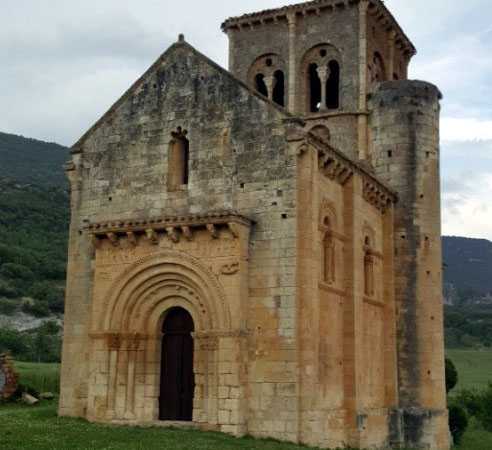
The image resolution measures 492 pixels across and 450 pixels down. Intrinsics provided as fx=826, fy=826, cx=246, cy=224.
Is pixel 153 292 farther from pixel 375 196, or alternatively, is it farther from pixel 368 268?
pixel 375 196

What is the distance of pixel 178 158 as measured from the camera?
2044cm

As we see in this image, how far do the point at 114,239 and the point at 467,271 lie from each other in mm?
140094

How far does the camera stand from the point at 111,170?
Answer: 21016 mm

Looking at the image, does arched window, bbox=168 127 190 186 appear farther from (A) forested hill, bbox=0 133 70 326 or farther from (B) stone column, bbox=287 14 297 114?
(A) forested hill, bbox=0 133 70 326

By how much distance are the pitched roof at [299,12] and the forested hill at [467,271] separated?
331 feet

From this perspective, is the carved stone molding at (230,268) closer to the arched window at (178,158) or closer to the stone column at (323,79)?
the arched window at (178,158)

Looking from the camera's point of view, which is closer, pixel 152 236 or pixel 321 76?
pixel 152 236

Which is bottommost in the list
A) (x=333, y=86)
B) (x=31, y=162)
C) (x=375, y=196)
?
(x=375, y=196)

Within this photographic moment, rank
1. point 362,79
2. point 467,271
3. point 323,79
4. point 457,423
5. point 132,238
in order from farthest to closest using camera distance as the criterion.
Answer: point 467,271
point 457,423
point 323,79
point 362,79
point 132,238

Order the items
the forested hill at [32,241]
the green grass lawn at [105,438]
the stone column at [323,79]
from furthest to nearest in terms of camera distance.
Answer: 1. the forested hill at [32,241]
2. the stone column at [323,79]
3. the green grass lawn at [105,438]

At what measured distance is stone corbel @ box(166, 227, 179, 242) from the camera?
1900 cm

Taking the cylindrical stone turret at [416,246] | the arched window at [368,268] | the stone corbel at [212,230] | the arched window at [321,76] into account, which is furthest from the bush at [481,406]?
the stone corbel at [212,230]

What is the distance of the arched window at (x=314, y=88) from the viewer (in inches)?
1056

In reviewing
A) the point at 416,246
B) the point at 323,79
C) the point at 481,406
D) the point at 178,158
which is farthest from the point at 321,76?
the point at 481,406
